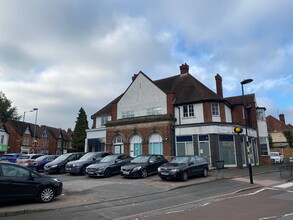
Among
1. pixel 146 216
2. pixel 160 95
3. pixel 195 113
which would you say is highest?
pixel 160 95

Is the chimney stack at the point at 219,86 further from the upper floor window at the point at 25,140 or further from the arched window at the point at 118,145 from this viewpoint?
the upper floor window at the point at 25,140

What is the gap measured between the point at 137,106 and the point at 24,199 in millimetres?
22048

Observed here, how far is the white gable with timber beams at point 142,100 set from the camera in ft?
95.5

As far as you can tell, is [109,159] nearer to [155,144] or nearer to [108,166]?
[108,166]

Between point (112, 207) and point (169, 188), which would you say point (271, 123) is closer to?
point (169, 188)

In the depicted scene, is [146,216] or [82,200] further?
[82,200]

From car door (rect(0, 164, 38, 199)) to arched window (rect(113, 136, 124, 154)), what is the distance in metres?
20.4

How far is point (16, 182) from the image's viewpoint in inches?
352

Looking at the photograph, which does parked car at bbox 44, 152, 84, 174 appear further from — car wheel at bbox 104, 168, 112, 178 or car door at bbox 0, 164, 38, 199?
car door at bbox 0, 164, 38, 199

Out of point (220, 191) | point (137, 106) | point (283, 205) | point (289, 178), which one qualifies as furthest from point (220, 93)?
point (283, 205)

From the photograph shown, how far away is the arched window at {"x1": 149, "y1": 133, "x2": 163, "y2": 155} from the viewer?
2734 centimetres

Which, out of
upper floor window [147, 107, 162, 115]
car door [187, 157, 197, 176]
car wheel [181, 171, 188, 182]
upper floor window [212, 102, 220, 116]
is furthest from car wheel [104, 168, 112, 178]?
upper floor window [212, 102, 220, 116]

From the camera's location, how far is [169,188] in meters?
13.5

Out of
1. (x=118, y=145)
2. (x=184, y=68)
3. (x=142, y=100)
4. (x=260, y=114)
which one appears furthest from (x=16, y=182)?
(x=260, y=114)
